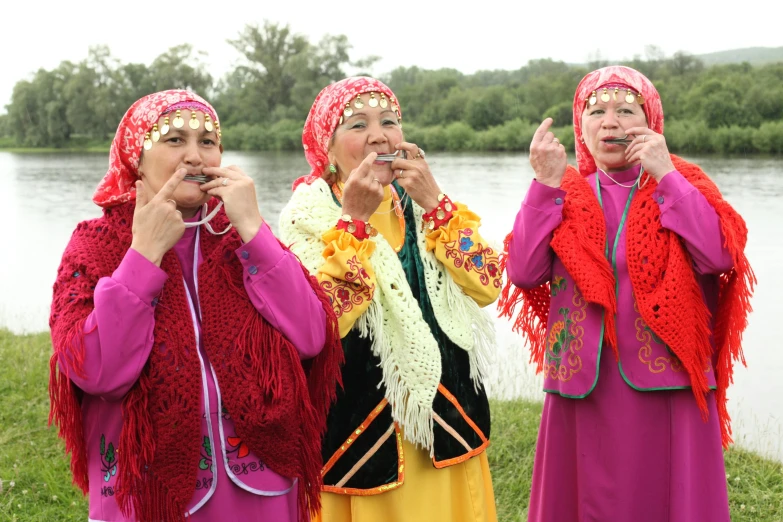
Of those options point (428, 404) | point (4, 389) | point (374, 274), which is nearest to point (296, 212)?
point (374, 274)

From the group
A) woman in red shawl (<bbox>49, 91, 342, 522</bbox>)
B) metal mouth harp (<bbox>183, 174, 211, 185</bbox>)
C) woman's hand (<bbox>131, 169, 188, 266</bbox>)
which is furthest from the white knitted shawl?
woman's hand (<bbox>131, 169, 188, 266</bbox>)

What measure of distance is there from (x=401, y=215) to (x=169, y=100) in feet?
3.15

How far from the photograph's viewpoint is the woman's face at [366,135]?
2.70 metres

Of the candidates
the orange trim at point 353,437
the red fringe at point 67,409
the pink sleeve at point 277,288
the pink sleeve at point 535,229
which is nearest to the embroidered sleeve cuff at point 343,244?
the pink sleeve at point 277,288

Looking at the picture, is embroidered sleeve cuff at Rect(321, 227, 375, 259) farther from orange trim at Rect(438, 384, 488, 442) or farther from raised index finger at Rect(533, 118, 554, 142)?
raised index finger at Rect(533, 118, 554, 142)

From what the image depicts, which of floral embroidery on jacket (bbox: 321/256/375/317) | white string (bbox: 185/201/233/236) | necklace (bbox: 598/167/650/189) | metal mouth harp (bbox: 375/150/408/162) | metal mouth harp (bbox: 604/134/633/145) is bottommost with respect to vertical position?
floral embroidery on jacket (bbox: 321/256/375/317)

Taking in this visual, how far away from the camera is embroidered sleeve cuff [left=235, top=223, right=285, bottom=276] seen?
6.77 ft

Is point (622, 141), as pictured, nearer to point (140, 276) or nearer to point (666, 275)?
point (666, 275)

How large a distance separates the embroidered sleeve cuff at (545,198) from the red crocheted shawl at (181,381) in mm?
976

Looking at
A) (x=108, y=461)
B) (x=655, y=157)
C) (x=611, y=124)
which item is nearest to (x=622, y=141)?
(x=611, y=124)

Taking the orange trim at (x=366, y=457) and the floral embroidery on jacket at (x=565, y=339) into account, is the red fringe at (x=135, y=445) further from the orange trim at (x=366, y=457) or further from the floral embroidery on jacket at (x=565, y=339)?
the floral embroidery on jacket at (x=565, y=339)

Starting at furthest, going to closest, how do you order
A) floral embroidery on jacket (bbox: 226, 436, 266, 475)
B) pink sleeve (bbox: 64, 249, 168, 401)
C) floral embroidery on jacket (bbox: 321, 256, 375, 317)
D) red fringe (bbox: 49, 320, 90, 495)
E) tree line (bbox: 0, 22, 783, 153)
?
tree line (bbox: 0, 22, 783, 153), floral embroidery on jacket (bbox: 321, 256, 375, 317), floral embroidery on jacket (bbox: 226, 436, 266, 475), red fringe (bbox: 49, 320, 90, 495), pink sleeve (bbox: 64, 249, 168, 401)

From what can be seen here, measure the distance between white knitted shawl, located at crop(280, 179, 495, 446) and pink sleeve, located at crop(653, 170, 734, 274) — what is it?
0.73 meters

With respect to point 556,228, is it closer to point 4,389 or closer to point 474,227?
point 474,227
